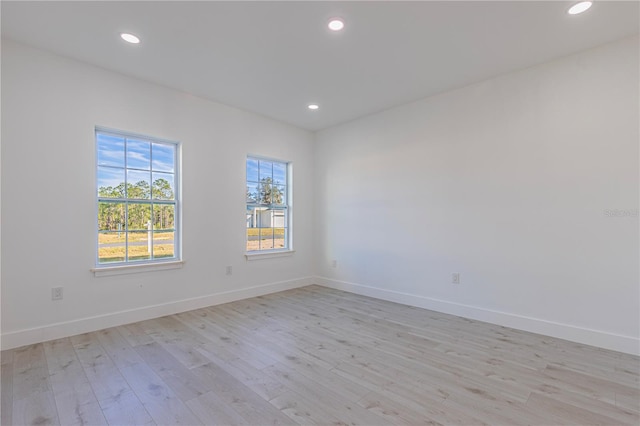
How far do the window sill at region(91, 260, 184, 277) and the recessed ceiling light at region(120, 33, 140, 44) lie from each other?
7.54ft

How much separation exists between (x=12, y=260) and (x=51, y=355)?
37.3 inches

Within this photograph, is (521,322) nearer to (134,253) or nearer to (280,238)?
(280,238)

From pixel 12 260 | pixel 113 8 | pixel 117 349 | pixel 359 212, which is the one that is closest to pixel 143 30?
pixel 113 8

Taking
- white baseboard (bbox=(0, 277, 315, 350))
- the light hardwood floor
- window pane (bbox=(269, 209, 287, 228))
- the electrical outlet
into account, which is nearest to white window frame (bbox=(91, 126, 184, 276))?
the electrical outlet

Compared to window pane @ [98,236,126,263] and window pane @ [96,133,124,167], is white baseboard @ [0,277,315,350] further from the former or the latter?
window pane @ [96,133,124,167]

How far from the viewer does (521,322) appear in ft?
10.6

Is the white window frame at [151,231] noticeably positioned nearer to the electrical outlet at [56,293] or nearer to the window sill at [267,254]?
the electrical outlet at [56,293]

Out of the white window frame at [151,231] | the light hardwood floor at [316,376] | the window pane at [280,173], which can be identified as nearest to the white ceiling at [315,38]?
the white window frame at [151,231]

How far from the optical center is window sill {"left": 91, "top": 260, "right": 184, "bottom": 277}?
322cm

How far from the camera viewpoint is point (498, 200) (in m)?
3.43

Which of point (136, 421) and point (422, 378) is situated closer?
point (136, 421)

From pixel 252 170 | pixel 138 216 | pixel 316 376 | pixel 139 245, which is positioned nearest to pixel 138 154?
pixel 138 216

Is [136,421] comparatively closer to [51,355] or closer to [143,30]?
[51,355]

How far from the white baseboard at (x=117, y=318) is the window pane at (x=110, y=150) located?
5.55ft
